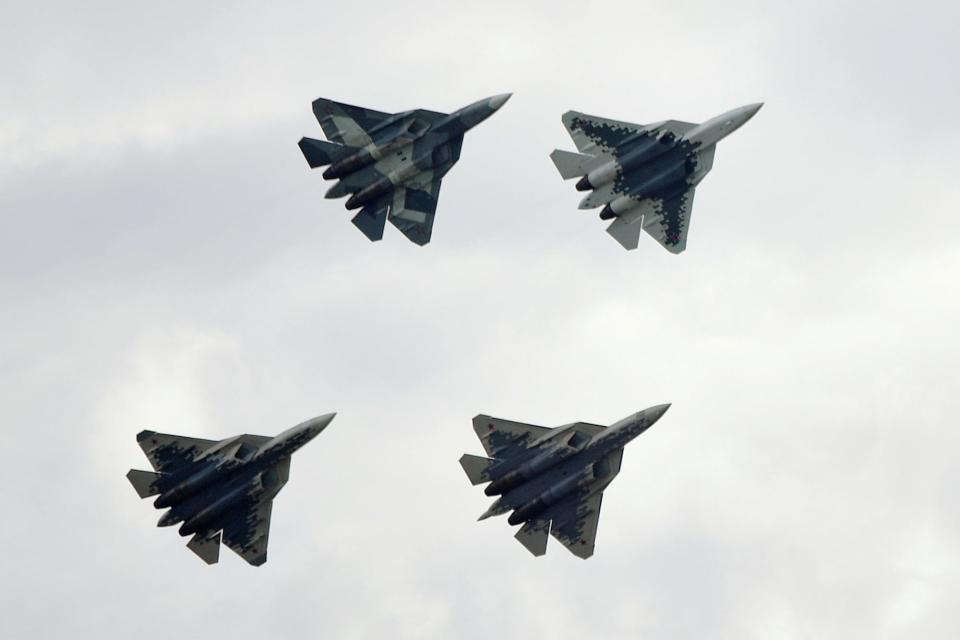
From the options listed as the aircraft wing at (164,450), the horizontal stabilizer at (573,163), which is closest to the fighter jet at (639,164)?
the horizontal stabilizer at (573,163)

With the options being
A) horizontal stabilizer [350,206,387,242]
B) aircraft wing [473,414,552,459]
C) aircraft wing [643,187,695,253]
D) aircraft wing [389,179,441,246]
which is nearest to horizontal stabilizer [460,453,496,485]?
aircraft wing [473,414,552,459]

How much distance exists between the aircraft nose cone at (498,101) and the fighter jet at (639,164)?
423cm

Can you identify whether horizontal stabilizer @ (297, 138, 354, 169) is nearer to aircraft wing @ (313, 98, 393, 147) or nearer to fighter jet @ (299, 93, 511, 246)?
fighter jet @ (299, 93, 511, 246)

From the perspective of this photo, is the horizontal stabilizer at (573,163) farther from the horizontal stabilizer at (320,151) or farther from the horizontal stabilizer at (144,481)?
the horizontal stabilizer at (144,481)

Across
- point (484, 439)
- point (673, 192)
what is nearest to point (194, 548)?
point (484, 439)

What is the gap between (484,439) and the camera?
102250 millimetres

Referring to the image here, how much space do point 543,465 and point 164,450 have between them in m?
24.0

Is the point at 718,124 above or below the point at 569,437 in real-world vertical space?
above

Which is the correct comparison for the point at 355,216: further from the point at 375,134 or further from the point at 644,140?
the point at 644,140

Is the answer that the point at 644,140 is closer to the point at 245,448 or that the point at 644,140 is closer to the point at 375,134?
the point at 375,134

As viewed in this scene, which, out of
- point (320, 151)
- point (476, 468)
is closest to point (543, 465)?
point (476, 468)

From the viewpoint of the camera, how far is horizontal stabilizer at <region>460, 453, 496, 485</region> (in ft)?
333

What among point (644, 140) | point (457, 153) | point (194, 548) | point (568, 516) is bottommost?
point (568, 516)

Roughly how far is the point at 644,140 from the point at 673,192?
3.93 meters
